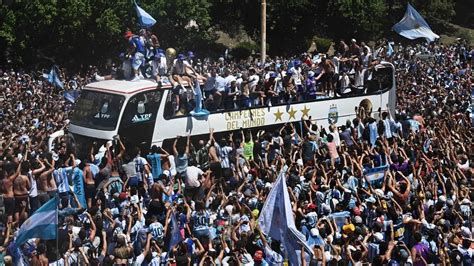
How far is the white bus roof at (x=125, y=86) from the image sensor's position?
628 inches

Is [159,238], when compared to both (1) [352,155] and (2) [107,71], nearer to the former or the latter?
(1) [352,155]

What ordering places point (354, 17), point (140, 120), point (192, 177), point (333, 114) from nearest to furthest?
point (192, 177) < point (140, 120) < point (333, 114) < point (354, 17)

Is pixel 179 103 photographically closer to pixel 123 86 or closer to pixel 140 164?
pixel 123 86

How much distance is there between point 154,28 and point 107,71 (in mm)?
4339

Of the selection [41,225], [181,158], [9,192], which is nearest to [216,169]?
[181,158]

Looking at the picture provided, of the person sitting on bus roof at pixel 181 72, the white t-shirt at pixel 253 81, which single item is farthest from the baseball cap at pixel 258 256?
the white t-shirt at pixel 253 81

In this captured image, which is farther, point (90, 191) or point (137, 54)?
point (137, 54)

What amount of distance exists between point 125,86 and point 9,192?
158 inches

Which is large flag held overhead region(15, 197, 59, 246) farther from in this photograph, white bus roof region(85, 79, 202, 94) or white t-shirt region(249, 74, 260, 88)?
white t-shirt region(249, 74, 260, 88)

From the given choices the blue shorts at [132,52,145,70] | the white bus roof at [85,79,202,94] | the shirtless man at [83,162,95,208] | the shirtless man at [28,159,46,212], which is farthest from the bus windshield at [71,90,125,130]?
the shirtless man at [28,159,46,212]

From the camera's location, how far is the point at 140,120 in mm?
15922

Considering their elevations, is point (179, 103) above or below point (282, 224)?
below

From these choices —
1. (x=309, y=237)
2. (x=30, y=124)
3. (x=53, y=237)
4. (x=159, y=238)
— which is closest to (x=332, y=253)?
(x=309, y=237)

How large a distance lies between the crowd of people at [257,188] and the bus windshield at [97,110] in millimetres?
598
